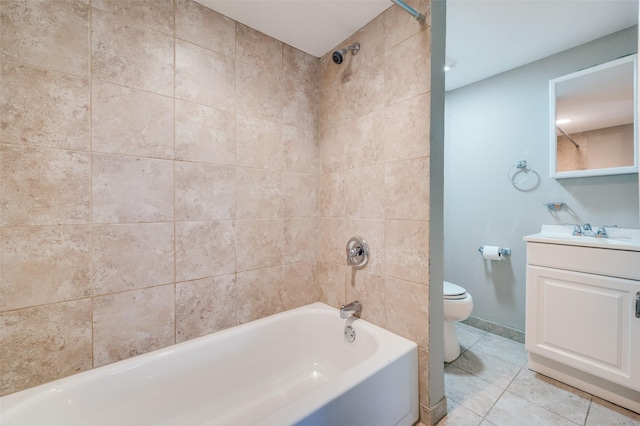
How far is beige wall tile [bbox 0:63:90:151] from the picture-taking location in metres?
0.95

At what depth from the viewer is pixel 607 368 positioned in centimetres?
140

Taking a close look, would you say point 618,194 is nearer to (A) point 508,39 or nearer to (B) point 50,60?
(A) point 508,39

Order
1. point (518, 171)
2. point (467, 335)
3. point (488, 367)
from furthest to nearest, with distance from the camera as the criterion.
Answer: point (467, 335) < point (518, 171) < point (488, 367)

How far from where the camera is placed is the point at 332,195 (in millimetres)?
1776

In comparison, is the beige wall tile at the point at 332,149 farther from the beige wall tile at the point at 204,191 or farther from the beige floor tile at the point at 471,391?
the beige floor tile at the point at 471,391

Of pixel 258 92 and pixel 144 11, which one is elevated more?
pixel 144 11

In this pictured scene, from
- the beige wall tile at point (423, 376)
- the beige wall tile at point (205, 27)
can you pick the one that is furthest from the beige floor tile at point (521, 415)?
the beige wall tile at point (205, 27)

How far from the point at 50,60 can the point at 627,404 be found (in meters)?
3.25

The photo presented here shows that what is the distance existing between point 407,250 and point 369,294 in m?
0.39

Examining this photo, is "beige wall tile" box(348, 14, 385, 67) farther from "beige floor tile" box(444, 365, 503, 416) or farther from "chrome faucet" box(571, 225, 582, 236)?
"beige floor tile" box(444, 365, 503, 416)

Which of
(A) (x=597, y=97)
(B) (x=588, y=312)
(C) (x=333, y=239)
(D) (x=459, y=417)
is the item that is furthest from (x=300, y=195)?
(A) (x=597, y=97)

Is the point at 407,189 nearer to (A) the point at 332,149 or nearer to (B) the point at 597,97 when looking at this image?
(A) the point at 332,149

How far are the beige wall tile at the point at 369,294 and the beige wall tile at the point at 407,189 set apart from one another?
0.40 m

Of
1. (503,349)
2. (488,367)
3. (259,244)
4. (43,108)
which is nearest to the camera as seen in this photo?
(43,108)
